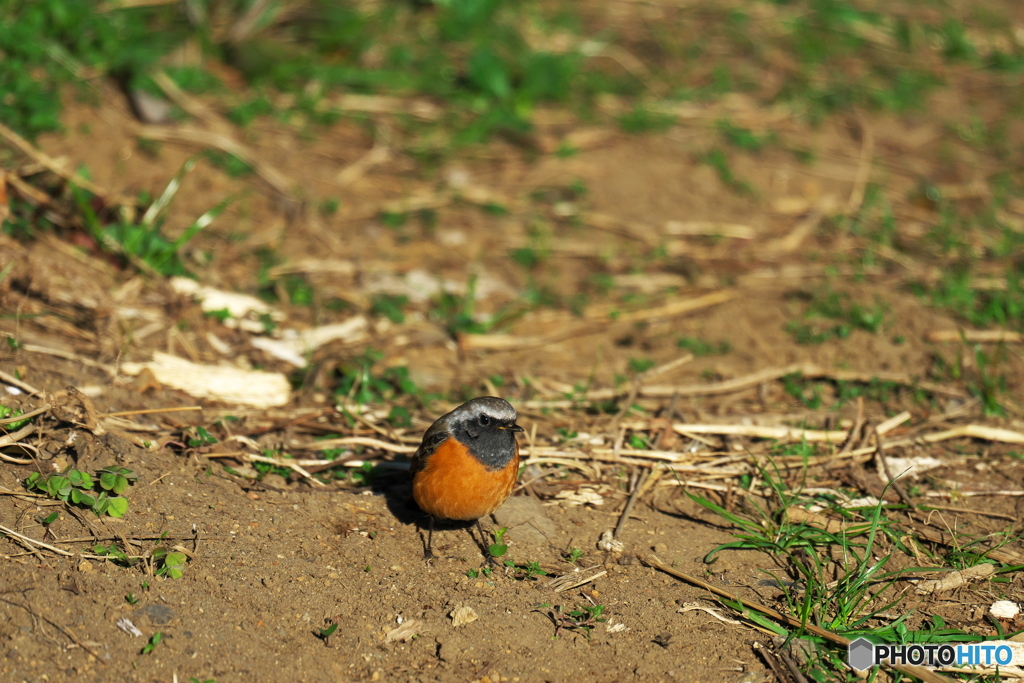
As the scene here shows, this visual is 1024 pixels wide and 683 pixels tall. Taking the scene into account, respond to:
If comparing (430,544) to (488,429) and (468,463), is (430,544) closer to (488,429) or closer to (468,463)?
(468,463)

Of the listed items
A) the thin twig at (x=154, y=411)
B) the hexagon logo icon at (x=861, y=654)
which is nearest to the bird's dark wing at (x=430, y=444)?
the thin twig at (x=154, y=411)

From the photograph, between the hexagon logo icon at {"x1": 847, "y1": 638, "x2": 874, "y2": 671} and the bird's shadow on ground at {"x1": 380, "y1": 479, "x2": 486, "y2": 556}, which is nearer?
the hexagon logo icon at {"x1": 847, "y1": 638, "x2": 874, "y2": 671}

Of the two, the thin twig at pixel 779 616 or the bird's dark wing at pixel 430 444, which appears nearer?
the thin twig at pixel 779 616

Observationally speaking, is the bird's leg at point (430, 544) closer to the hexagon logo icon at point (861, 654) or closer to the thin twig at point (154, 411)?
the thin twig at point (154, 411)

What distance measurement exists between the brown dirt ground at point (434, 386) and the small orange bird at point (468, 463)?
11.7 inches

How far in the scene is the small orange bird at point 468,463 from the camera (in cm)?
426

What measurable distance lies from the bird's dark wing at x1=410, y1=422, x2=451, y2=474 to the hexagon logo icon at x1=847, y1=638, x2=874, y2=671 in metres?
2.10

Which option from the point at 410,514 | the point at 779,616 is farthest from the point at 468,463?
the point at 779,616

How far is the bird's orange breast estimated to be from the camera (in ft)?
13.9

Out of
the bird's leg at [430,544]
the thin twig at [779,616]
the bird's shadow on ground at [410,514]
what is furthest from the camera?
the bird's shadow on ground at [410,514]

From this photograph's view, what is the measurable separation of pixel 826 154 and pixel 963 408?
4526 mm

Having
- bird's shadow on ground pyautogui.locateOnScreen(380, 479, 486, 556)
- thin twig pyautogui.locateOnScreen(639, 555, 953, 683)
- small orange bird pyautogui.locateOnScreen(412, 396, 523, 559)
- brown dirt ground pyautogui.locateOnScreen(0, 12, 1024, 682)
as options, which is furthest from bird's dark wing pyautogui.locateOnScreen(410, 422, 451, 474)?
thin twig pyautogui.locateOnScreen(639, 555, 953, 683)

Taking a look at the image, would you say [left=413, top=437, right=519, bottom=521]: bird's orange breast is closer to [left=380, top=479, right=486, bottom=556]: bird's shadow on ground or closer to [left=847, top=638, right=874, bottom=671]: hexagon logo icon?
[left=380, top=479, right=486, bottom=556]: bird's shadow on ground

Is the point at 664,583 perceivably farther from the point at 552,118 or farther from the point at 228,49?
the point at 228,49
